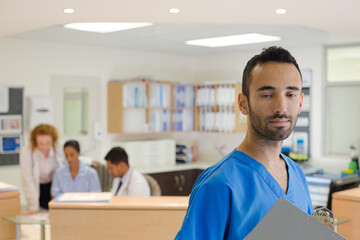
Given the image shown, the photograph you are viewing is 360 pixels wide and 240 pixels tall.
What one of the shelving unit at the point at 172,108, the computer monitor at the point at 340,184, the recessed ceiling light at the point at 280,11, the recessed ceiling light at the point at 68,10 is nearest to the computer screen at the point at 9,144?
the shelving unit at the point at 172,108

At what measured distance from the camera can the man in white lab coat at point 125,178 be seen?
409 cm

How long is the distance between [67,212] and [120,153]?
4.03 feet

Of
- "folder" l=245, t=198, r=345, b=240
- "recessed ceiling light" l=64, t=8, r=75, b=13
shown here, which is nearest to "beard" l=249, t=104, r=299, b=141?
"folder" l=245, t=198, r=345, b=240

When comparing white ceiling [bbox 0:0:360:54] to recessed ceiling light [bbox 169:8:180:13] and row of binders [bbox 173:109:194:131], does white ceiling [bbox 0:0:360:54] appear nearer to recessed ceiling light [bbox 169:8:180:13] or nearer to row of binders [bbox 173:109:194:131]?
recessed ceiling light [bbox 169:8:180:13]

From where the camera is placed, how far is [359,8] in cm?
344

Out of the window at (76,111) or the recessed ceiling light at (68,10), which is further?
the window at (76,111)

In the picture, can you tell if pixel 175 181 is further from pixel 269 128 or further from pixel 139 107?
pixel 269 128

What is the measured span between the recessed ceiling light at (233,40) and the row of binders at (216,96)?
77 centimetres

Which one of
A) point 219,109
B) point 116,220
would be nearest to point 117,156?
point 116,220

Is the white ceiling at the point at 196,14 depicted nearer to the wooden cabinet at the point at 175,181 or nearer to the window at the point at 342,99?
the window at the point at 342,99

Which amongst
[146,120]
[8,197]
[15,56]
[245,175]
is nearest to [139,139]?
[146,120]

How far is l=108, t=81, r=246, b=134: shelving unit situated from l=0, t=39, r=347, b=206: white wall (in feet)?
0.82

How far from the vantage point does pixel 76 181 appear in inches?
185

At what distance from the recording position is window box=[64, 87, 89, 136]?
6.57 m
